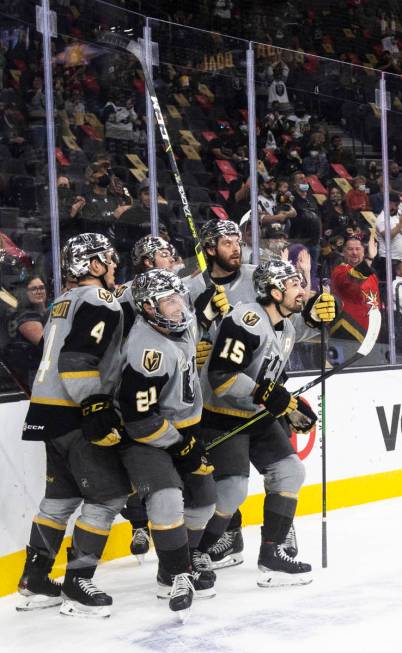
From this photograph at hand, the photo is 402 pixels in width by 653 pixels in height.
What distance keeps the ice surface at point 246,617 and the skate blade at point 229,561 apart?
1.3 inches

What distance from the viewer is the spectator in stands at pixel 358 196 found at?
587 cm

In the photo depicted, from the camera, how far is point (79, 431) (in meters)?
3.37

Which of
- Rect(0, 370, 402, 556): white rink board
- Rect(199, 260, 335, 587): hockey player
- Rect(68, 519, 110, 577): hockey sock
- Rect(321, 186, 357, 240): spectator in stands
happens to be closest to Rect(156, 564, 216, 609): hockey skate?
Rect(199, 260, 335, 587): hockey player

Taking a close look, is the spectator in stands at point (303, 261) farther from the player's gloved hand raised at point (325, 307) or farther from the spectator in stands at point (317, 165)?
the player's gloved hand raised at point (325, 307)

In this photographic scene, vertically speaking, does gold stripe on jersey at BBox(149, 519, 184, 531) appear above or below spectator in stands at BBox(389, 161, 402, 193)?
below

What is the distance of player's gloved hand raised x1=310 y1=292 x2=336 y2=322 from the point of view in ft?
13.0

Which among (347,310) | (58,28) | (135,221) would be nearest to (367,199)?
(347,310)

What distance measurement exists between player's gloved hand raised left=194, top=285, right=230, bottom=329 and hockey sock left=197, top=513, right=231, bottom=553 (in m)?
0.69

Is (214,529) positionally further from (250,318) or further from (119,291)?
(119,291)

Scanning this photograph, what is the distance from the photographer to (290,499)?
3.79m

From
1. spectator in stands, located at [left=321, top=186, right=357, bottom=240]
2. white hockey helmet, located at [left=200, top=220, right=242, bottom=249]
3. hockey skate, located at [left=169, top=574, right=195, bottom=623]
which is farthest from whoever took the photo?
spectator in stands, located at [left=321, top=186, right=357, bottom=240]

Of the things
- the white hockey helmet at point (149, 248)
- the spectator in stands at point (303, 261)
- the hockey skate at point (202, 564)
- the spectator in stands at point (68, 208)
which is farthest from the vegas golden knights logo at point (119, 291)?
the spectator in stands at point (303, 261)

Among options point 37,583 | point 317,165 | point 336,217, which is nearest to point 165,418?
point 37,583

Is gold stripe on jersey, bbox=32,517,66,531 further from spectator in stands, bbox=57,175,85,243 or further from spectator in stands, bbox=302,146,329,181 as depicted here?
spectator in stands, bbox=302,146,329,181
